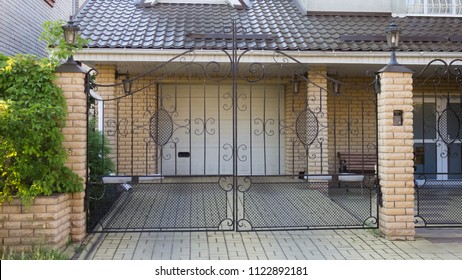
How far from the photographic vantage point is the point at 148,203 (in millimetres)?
8883

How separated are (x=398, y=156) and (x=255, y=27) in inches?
239

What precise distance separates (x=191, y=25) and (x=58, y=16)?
4.63m

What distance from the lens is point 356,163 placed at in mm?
11602

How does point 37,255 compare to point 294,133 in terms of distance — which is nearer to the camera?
point 37,255

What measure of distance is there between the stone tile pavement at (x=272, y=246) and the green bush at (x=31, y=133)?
38.7 inches

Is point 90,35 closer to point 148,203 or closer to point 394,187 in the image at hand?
point 148,203

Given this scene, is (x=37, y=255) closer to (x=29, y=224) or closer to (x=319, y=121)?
(x=29, y=224)

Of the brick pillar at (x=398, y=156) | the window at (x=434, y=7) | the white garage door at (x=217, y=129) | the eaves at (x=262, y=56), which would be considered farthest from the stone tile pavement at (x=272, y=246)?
the window at (x=434, y=7)

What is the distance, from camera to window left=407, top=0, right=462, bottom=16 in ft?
41.6

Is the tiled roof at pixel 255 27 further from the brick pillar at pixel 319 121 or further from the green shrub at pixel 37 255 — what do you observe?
the green shrub at pixel 37 255

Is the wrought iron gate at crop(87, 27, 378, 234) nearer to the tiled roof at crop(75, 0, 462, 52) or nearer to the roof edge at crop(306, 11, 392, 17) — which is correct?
the tiled roof at crop(75, 0, 462, 52)

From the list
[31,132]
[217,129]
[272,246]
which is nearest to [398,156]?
[272,246]
